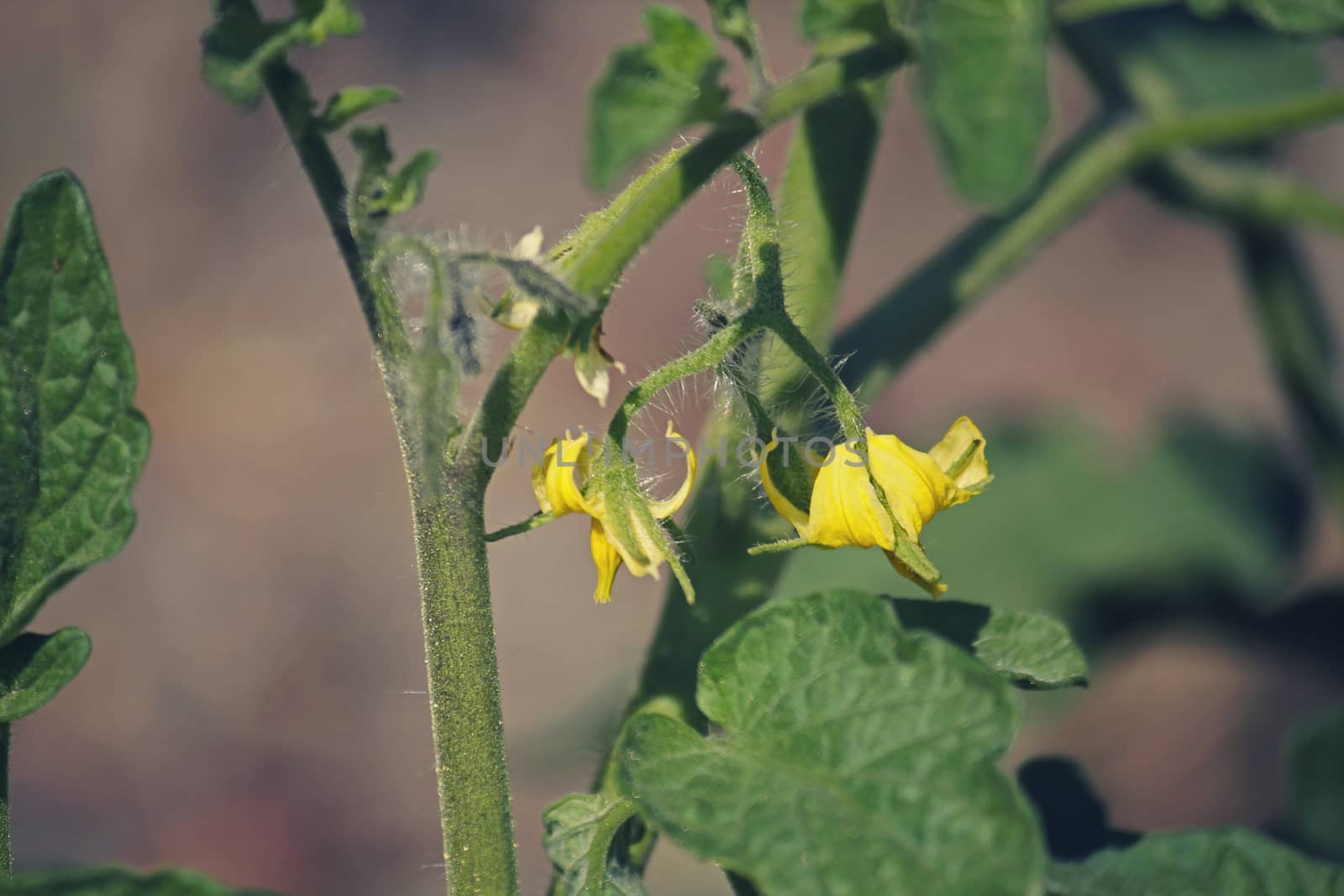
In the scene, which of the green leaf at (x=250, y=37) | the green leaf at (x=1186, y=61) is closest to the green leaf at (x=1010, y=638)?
the green leaf at (x=250, y=37)

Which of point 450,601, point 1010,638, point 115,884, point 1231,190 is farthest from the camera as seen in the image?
point 1231,190

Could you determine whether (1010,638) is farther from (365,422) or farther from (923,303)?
(365,422)

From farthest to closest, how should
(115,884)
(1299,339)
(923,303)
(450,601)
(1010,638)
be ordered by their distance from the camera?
(1299,339), (923,303), (1010,638), (450,601), (115,884)

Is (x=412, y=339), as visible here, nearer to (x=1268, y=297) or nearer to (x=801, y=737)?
(x=801, y=737)

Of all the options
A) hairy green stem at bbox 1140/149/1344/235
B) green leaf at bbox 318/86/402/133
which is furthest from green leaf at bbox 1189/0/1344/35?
hairy green stem at bbox 1140/149/1344/235

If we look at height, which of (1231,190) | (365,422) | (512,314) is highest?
(512,314)

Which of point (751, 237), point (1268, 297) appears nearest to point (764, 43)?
point (1268, 297)

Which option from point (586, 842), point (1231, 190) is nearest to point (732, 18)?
point (586, 842)
